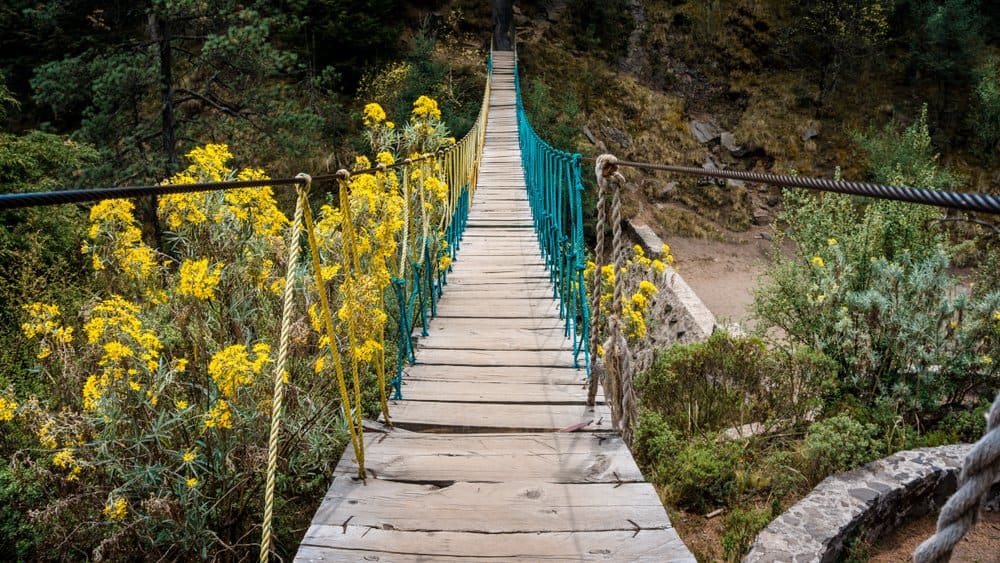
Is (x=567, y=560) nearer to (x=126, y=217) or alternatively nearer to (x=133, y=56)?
(x=126, y=217)

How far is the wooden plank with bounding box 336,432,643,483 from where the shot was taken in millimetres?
1920

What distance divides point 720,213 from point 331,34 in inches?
427

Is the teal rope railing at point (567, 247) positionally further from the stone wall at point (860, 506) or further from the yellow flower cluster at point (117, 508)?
the yellow flower cluster at point (117, 508)

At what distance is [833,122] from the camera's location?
16406 millimetres

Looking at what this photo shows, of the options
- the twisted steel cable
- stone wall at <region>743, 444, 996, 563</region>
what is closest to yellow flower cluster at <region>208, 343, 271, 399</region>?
the twisted steel cable

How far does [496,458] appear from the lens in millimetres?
2031

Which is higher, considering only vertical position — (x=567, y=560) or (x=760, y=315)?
(x=567, y=560)

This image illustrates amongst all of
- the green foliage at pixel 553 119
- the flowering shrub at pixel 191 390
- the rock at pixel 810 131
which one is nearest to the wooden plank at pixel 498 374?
the flowering shrub at pixel 191 390

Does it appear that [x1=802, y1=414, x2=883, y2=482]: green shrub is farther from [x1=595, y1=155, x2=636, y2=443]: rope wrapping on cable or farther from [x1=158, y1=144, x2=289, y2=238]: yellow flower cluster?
[x1=158, y1=144, x2=289, y2=238]: yellow flower cluster

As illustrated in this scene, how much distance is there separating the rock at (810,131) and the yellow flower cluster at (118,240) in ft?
56.3

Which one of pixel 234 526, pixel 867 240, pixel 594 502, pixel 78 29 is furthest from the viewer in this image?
pixel 78 29

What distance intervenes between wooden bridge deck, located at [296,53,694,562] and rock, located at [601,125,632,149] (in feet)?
43.0


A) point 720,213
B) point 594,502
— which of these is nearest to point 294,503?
point 594,502

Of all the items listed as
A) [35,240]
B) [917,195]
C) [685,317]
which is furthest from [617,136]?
[917,195]
